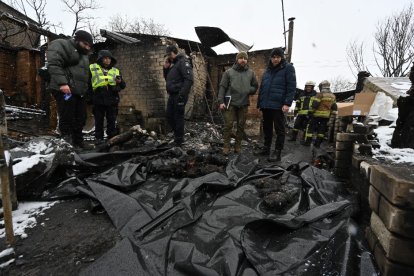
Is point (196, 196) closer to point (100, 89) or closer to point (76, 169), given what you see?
point (76, 169)

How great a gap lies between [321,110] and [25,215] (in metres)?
5.81

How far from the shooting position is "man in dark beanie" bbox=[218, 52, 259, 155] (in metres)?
3.99

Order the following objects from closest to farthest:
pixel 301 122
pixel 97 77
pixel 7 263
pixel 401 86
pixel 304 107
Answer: pixel 7 263 → pixel 97 77 → pixel 304 107 → pixel 301 122 → pixel 401 86

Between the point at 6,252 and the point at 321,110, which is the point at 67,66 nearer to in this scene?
the point at 6,252

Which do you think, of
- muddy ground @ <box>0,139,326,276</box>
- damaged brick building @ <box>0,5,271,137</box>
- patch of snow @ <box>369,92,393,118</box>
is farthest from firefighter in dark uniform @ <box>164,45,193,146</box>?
patch of snow @ <box>369,92,393,118</box>

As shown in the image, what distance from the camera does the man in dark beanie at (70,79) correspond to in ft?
11.0

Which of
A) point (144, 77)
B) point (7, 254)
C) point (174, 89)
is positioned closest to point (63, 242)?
point (7, 254)

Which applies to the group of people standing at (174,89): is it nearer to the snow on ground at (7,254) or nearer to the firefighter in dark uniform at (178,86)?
the firefighter in dark uniform at (178,86)

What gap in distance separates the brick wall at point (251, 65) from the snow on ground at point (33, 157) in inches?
268

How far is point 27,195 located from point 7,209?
86 centimetres

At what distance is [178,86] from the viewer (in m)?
4.35

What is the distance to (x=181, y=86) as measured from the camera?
4.34 m

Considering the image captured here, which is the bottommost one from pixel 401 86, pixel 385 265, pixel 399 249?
pixel 385 265

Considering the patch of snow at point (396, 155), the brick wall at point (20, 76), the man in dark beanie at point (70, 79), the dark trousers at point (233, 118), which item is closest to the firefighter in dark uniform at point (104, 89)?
the man in dark beanie at point (70, 79)
